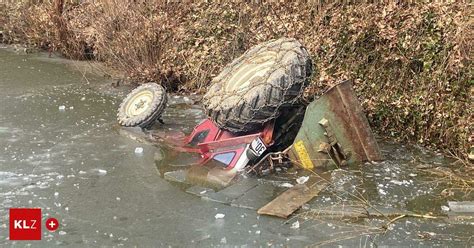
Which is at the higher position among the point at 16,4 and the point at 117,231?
the point at 16,4

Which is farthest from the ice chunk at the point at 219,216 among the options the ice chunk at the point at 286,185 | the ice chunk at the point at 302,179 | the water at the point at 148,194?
the ice chunk at the point at 302,179

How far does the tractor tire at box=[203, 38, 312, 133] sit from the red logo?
86.6 inches

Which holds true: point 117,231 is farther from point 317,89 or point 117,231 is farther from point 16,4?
point 16,4

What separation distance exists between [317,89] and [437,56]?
1.75 m

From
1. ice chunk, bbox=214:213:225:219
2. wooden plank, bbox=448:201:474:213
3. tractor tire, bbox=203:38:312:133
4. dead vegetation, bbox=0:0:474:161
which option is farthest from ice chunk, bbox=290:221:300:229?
Result: dead vegetation, bbox=0:0:474:161

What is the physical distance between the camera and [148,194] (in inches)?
206

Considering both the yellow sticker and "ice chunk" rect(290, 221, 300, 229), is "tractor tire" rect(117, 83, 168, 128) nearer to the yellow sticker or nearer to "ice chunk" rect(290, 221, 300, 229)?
the yellow sticker

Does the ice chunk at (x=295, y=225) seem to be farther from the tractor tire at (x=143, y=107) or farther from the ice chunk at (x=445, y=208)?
the tractor tire at (x=143, y=107)

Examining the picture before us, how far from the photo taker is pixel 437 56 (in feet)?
21.4

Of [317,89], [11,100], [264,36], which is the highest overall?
[264,36]

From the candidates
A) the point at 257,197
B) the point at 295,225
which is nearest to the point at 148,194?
the point at 257,197

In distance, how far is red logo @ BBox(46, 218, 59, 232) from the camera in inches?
176

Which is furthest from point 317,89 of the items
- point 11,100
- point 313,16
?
point 11,100

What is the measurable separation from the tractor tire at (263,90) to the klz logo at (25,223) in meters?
2.26
